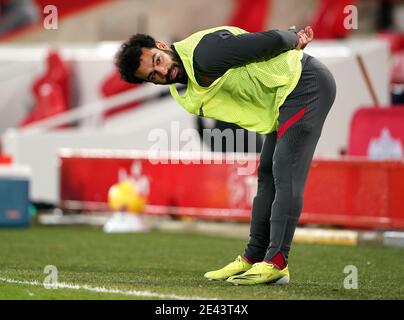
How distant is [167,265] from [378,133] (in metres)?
3.78

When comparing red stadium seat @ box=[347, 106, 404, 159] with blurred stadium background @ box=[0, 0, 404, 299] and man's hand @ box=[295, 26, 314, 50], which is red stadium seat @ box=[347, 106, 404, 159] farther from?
man's hand @ box=[295, 26, 314, 50]

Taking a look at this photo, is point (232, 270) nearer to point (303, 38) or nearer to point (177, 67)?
point (177, 67)

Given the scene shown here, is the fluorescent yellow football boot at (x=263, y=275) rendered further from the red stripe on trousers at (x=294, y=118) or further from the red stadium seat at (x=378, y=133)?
the red stadium seat at (x=378, y=133)

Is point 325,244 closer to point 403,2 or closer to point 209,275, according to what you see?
point 209,275

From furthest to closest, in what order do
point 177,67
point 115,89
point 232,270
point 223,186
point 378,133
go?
point 115,89 → point 223,186 → point 378,133 → point 232,270 → point 177,67

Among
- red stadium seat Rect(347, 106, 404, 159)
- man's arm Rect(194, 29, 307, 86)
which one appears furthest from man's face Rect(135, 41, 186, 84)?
red stadium seat Rect(347, 106, 404, 159)

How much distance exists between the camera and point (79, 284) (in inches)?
261

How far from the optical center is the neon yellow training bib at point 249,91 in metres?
6.54

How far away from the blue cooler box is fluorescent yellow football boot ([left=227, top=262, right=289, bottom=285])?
20.6 feet

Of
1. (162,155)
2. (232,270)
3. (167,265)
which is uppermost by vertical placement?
(162,155)

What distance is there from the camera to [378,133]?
1120 cm

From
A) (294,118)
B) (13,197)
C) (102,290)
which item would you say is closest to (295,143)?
(294,118)

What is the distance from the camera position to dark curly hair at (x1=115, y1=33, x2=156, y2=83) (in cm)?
634
